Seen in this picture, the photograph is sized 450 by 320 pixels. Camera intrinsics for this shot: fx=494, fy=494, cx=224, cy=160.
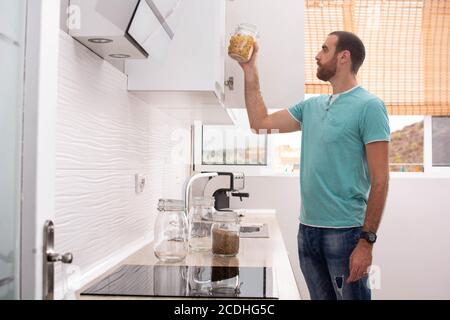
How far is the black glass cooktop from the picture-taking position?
115cm

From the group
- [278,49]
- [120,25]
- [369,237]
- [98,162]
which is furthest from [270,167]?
[120,25]

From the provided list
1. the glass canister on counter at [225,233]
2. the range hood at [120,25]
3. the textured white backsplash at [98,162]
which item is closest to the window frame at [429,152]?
the textured white backsplash at [98,162]

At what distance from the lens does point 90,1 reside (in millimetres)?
1182

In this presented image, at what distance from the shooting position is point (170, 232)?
61.2 inches

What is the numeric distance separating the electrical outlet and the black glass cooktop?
1.41 feet

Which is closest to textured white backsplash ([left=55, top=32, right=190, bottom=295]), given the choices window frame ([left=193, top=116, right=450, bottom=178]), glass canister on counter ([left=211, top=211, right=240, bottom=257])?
glass canister on counter ([left=211, top=211, right=240, bottom=257])

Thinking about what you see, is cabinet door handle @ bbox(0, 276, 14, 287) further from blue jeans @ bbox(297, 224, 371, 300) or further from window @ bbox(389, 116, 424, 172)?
window @ bbox(389, 116, 424, 172)

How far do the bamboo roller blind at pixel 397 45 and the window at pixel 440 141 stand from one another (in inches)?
6.9

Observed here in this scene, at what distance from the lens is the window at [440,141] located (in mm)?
3365

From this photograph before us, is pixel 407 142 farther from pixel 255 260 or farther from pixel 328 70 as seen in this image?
pixel 255 260

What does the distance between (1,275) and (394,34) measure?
2982 millimetres

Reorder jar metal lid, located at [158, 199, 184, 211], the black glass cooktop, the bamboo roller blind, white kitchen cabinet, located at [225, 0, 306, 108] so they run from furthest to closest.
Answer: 1. the bamboo roller blind
2. white kitchen cabinet, located at [225, 0, 306, 108]
3. jar metal lid, located at [158, 199, 184, 211]
4. the black glass cooktop

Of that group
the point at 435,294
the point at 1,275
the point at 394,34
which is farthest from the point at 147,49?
the point at 435,294
